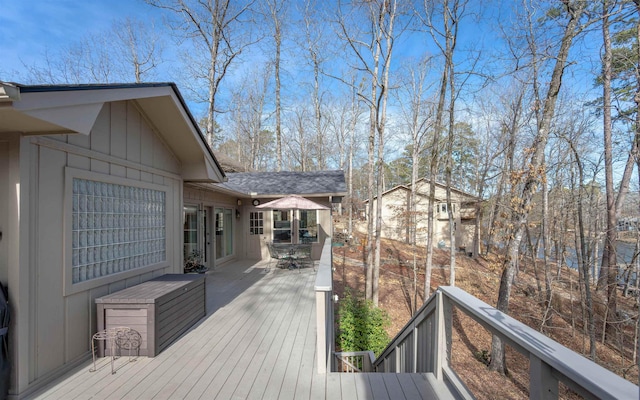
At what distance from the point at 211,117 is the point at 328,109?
9.66 metres

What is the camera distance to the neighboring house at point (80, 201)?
2584mm

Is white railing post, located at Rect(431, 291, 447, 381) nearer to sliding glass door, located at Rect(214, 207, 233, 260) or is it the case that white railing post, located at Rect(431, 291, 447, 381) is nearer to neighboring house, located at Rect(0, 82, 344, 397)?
neighboring house, located at Rect(0, 82, 344, 397)

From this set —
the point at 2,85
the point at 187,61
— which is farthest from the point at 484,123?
the point at 2,85

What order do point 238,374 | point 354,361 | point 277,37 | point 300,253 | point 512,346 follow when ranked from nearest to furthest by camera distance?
1. point 512,346
2. point 238,374
3. point 354,361
4. point 300,253
5. point 277,37

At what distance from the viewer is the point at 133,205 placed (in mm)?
4164

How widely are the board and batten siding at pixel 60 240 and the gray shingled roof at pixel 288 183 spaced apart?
499 cm

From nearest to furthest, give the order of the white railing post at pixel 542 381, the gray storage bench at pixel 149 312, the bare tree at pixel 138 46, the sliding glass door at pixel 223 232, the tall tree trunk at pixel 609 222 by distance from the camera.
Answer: the white railing post at pixel 542 381, the gray storage bench at pixel 149 312, the tall tree trunk at pixel 609 222, the sliding glass door at pixel 223 232, the bare tree at pixel 138 46

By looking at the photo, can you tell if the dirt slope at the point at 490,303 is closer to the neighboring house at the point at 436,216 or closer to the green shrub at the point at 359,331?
the green shrub at the point at 359,331

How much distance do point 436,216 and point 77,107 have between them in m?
20.0

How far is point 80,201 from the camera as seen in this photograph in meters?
3.32

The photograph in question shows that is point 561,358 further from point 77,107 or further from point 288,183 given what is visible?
point 288,183

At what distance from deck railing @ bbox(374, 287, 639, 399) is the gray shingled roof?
6287 millimetres

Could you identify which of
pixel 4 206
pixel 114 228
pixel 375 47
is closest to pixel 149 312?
pixel 114 228

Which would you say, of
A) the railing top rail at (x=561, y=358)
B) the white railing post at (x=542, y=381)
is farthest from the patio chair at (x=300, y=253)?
the white railing post at (x=542, y=381)
